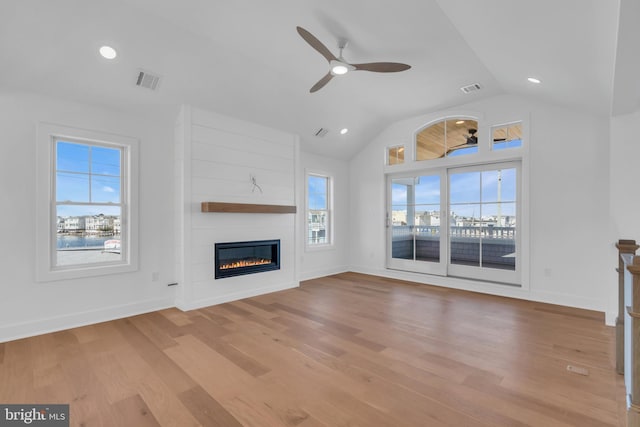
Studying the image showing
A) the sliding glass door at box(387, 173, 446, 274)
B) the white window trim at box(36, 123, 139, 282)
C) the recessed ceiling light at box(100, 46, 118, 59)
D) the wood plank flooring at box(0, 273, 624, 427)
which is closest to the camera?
the wood plank flooring at box(0, 273, 624, 427)

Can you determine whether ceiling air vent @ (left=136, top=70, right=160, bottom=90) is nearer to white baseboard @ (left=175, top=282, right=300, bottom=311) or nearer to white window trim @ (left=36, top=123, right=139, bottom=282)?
white window trim @ (left=36, top=123, right=139, bottom=282)

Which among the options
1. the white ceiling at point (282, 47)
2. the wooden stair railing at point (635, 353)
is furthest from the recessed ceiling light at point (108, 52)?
the wooden stair railing at point (635, 353)

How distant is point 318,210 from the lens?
21.7 ft

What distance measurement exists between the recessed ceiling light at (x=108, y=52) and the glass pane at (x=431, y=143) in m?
4.89

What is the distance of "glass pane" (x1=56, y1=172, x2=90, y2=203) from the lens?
3602 millimetres

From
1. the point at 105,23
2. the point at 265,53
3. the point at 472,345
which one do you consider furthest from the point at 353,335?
the point at 105,23

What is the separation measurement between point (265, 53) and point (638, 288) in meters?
3.97

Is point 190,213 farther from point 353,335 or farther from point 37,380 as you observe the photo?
point 353,335

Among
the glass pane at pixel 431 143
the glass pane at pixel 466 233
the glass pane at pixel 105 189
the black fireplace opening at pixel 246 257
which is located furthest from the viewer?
the glass pane at pixel 431 143

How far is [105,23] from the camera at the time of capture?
9.78 feet

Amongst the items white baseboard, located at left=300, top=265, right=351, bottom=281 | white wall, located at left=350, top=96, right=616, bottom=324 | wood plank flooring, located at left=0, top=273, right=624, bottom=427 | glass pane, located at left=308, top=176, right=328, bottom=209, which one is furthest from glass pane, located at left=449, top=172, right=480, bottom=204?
white baseboard, located at left=300, top=265, right=351, bottom=281

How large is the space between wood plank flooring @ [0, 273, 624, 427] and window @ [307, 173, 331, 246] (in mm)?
2588

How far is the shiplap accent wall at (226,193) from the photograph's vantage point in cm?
421

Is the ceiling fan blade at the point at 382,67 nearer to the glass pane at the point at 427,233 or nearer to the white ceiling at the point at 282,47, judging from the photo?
the white ceiling at the point at 282,47
